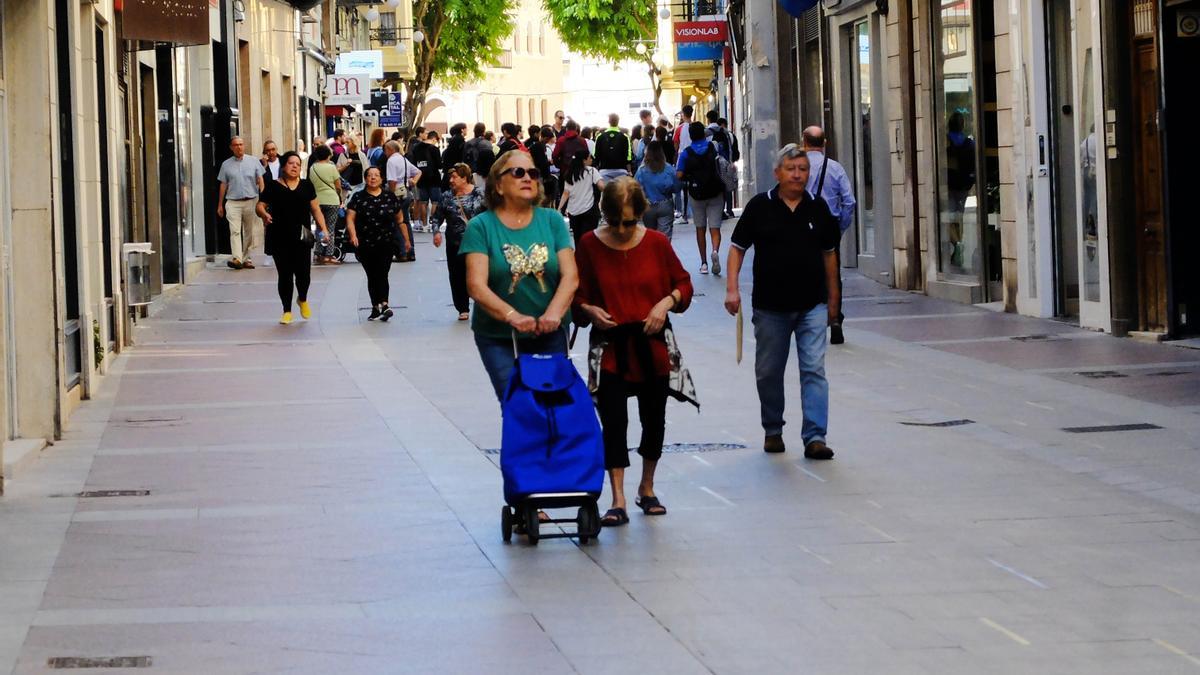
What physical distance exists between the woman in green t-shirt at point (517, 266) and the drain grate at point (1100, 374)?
5952mm

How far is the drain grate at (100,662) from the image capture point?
6.31 m

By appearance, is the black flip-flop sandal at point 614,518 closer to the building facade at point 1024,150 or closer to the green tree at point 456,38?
the building facade at point 1024,150

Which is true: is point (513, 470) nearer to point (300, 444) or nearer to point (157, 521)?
point (157, 521)

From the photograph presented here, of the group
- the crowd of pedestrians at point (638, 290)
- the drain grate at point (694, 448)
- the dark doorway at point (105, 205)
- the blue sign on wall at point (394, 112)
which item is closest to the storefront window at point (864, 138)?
the crowd of pedestrians at point (638, 290)

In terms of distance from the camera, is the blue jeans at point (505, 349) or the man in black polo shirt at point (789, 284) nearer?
the blue jeans at point (505, 349)

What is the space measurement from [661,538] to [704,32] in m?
40.7

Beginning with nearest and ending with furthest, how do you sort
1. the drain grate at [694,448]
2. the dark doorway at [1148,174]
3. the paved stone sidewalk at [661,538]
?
the paved stone sidewalk at [661,538]
the drain grate at [694,448]
the dark doorway at [1148,174]

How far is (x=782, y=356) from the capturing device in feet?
35.9

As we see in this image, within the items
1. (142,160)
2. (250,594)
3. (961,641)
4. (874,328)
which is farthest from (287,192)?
(961,641)

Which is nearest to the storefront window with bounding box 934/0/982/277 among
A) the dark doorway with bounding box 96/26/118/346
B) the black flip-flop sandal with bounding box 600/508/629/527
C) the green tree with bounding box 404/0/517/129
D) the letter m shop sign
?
the dark doorway with bounding box 96/26/118/346

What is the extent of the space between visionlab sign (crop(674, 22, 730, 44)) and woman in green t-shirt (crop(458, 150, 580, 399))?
39568 millimetres

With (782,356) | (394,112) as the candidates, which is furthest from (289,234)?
(394,112)

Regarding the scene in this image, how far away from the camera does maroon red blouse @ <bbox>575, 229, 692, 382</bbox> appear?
898cm

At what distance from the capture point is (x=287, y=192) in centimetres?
2066
